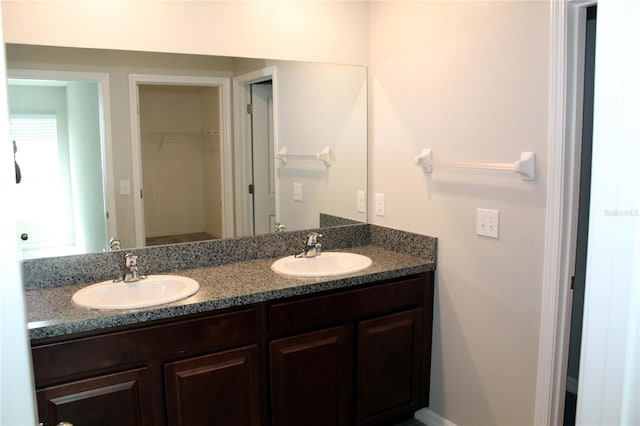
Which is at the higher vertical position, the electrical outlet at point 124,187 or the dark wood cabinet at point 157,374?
the electrical outlet at point 124,187

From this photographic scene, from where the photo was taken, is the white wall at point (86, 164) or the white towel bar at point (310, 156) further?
the white towel bar at point (310, 156)

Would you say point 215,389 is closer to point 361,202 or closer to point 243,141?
point 243,141

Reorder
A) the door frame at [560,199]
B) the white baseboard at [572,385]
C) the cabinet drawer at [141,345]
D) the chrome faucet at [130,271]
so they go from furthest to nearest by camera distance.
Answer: the white baseboard at [572,385] < the chrome faucet at [130,271] < the door frame at [560,199] < the cabinet drawer at [141,345]

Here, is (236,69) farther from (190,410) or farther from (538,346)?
(538,346)

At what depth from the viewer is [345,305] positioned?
→ 2.25 metres

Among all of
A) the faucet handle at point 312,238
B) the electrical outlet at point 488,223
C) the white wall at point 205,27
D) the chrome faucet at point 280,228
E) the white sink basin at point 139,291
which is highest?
the white wall at point 205,27

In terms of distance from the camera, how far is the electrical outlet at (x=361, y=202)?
9.50 ft

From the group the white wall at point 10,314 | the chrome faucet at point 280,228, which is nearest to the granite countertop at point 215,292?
the chrome faucet at point 280,228

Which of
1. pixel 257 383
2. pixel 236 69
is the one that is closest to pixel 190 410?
pixel 257 383

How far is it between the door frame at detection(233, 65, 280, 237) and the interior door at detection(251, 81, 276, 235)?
3 centimetres

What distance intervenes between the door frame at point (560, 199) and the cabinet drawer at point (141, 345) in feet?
3.87

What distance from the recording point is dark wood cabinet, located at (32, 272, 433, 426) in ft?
5.69

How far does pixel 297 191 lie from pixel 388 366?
3.36ft

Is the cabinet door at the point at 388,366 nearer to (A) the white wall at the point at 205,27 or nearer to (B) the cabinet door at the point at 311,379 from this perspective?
(B) the cabinet door at the point at 311,379
